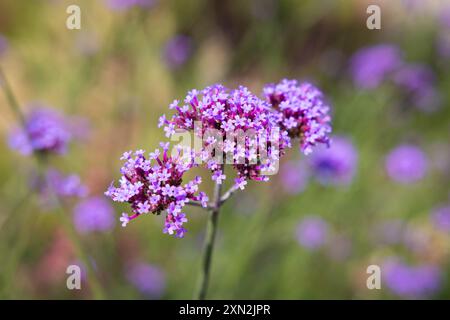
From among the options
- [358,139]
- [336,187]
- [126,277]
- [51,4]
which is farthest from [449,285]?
[51,4]

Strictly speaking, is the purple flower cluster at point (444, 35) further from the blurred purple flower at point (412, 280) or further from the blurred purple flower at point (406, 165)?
the blurred purple flower at point (412, 280)

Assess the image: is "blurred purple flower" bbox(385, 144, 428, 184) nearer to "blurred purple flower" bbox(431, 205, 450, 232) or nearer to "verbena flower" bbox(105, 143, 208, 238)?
"blurred purple flower" bbox(431, 205, 450, 232)

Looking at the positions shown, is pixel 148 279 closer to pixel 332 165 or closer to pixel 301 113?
pixel 332 165

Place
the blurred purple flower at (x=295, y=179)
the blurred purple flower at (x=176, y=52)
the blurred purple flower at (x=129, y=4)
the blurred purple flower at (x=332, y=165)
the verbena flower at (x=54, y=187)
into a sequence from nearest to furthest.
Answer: the verbena flower at (x=54, y=187) → the blurred purple flower at (x=332, y=165) → the blurred purple flower at (x=295, y=179) → the blurred purple flower at (x=129, y=4) → the blurred purple flower at (x=176, y=52)

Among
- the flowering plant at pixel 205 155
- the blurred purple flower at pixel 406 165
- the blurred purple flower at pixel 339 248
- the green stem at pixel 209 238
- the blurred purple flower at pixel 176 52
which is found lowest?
the green stem at pixel 209 238

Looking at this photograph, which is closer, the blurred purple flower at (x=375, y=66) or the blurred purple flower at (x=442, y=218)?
the blurred purple flower at (x=442, y=218)

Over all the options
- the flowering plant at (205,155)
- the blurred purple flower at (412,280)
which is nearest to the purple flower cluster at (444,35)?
the blurred purple flower at (412,280)

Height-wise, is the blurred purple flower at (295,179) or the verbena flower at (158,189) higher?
the blurred purple flower at (295,179)
